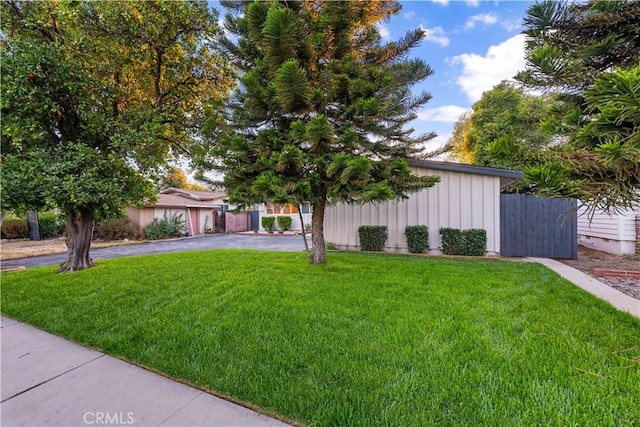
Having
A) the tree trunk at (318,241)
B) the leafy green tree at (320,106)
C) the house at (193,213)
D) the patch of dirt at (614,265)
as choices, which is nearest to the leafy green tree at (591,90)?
the leafy green tree at (320,106)

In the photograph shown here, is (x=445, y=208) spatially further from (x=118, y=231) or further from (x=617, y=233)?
(x=118, y=231)

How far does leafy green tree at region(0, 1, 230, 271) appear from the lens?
540 cm

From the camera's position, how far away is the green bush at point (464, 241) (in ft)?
26.0

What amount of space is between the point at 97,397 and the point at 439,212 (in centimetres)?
847

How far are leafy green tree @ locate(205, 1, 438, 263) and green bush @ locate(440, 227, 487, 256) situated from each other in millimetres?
3018

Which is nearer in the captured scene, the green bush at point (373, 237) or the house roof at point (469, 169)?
the house roof at point (469, 169)

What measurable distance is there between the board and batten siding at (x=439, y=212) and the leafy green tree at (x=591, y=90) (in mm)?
5263

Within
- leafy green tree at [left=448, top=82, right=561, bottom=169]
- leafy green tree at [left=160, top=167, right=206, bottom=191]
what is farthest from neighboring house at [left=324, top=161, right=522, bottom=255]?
leafy green tree at [left=160, top=167, right=206, bottom=191]

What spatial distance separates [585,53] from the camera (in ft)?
6.65

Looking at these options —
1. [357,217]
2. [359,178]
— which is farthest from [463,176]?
[359,178]

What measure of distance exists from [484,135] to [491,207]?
9.17 m

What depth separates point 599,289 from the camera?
15.5 feet

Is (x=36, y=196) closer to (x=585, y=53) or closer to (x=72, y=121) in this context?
(x=72, y=121)

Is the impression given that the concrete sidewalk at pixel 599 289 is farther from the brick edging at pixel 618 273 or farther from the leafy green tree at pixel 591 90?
the leafy green tree at pixel 591 90
